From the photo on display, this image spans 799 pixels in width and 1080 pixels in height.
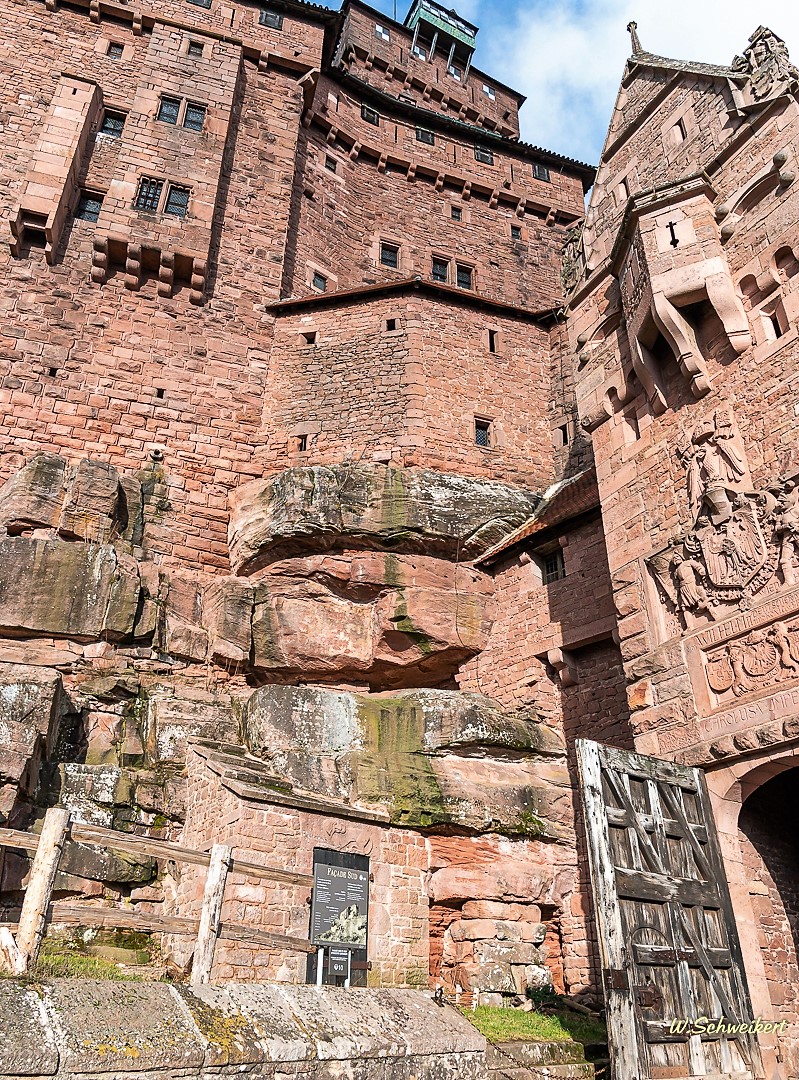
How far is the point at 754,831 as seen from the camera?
8617mm

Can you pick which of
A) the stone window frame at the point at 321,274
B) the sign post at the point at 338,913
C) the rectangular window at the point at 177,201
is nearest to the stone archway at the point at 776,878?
the sign post at the point at 338,913

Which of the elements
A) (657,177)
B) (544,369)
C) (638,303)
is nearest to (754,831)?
(638,303)

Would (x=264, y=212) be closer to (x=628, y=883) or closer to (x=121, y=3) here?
(x=121, y=3)

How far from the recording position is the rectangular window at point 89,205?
766 inches

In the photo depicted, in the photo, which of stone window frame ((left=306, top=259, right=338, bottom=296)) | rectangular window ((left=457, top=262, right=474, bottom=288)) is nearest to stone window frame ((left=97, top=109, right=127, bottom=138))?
stone window frame ((left=306, top=259, right=338, bottom=296))

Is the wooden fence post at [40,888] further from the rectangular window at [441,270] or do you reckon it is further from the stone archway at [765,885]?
the rectangular window at [441,270]

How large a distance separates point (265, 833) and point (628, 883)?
4445 mm

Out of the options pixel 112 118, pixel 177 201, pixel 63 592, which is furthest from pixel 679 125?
pixel 112 118

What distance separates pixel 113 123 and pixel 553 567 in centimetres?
1673

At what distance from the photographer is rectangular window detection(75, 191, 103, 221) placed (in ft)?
63.8

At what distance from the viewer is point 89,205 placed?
19625 mm

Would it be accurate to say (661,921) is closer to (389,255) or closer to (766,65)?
(766,65)

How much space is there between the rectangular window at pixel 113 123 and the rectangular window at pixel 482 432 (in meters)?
12.3

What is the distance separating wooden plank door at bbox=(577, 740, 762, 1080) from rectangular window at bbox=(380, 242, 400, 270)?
2029 centimetres
